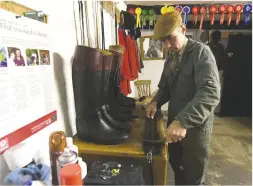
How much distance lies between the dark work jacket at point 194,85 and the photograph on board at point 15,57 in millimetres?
598

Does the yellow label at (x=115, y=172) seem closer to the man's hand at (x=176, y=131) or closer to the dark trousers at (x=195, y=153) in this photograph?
the man's hand at (x=176, y=131)

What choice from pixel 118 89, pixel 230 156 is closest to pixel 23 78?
pixel 118 89

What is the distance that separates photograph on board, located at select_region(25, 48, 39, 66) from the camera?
2.19 ft

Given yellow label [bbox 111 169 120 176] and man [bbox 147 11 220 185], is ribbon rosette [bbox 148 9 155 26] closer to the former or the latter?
man [bbox 147 11 220 185]

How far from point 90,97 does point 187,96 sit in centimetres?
47

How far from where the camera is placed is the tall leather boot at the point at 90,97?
791mm

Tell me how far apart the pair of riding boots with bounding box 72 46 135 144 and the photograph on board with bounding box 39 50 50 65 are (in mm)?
102

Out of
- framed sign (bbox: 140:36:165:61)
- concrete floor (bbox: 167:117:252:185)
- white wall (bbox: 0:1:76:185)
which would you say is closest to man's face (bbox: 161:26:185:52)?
white wall (bbox: 0:1:76:185)

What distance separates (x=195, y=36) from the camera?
3371 millimetres

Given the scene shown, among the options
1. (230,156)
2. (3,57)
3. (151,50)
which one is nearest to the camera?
(3,57)

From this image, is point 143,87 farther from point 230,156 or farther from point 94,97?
point 94,97

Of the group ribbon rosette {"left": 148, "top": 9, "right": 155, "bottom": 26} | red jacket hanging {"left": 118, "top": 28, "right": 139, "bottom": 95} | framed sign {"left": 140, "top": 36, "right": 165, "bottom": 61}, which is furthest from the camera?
framed sign {"left": 140, "top": 36, "right": 165, "bottom": 61}

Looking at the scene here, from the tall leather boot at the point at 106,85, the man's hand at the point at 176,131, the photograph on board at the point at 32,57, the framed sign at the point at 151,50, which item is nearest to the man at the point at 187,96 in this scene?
the man's hand at the point at 176,131

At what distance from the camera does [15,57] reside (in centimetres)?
61
